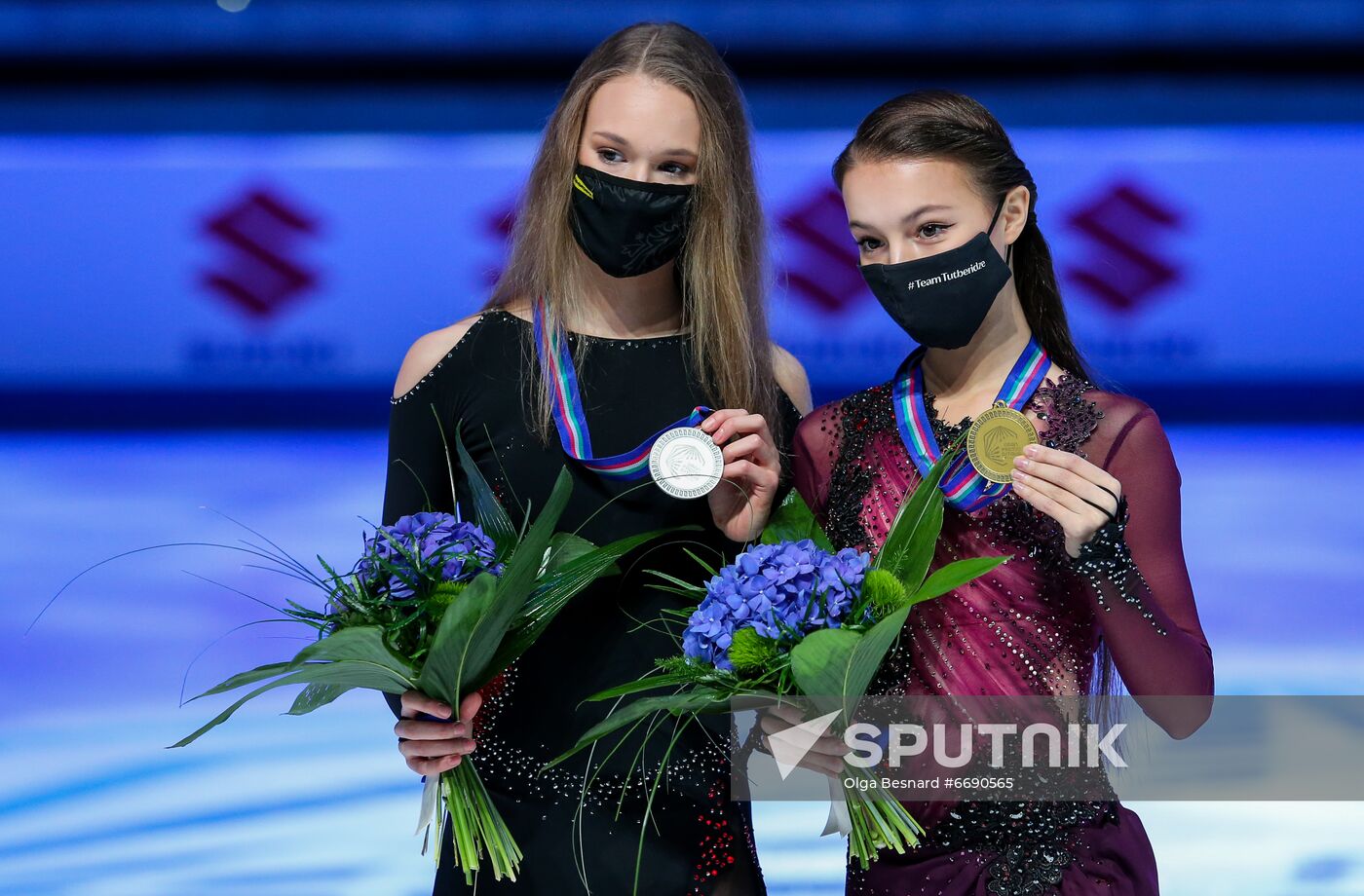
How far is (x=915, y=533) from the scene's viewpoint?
1.94 metres

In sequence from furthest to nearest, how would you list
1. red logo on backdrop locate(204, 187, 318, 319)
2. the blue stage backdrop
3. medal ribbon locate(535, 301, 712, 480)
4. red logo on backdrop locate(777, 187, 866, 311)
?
red logo on backdrop locate(204, 187, 318, 319), the blue stage backdrop, red logo on backdrop locate(777, 187, 866, 311), medal ribbon locate(535, 301, 712, 480)

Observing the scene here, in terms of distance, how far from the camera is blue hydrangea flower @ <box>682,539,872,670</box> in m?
1.84

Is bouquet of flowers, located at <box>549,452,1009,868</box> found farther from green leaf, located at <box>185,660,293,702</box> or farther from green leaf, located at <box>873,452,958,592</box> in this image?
green leaf, located at <box>185,660,293,702</box>

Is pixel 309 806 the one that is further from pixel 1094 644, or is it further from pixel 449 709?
pixel 1094 644

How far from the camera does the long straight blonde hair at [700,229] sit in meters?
2.32

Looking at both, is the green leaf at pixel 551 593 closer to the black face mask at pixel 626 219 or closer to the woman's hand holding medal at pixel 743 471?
the woman's hand holding medal at pixel 743 471

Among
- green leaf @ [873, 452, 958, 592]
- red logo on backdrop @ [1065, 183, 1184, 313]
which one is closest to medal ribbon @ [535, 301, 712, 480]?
green leaf @ [873, 452, 958, 592]

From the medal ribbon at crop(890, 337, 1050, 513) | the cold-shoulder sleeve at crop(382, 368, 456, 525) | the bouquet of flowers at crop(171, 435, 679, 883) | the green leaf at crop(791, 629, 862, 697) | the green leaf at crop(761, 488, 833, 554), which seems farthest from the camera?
the cold-shoulder sleeve at crop(382, 368, 456, 525)

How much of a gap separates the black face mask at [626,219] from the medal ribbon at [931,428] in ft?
1.38

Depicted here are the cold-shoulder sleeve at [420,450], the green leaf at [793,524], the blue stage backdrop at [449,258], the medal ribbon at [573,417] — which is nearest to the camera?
the green leaf at [793,524]

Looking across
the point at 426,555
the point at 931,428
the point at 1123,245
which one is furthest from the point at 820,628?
the point at 1123,245

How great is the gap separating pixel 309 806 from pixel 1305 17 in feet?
21.0

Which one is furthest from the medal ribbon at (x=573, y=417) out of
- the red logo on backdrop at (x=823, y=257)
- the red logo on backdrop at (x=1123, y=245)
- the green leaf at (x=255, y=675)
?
the red logo on backdrop at (x=1123, y=245)

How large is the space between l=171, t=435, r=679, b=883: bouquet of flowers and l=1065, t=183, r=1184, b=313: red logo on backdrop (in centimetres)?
557
